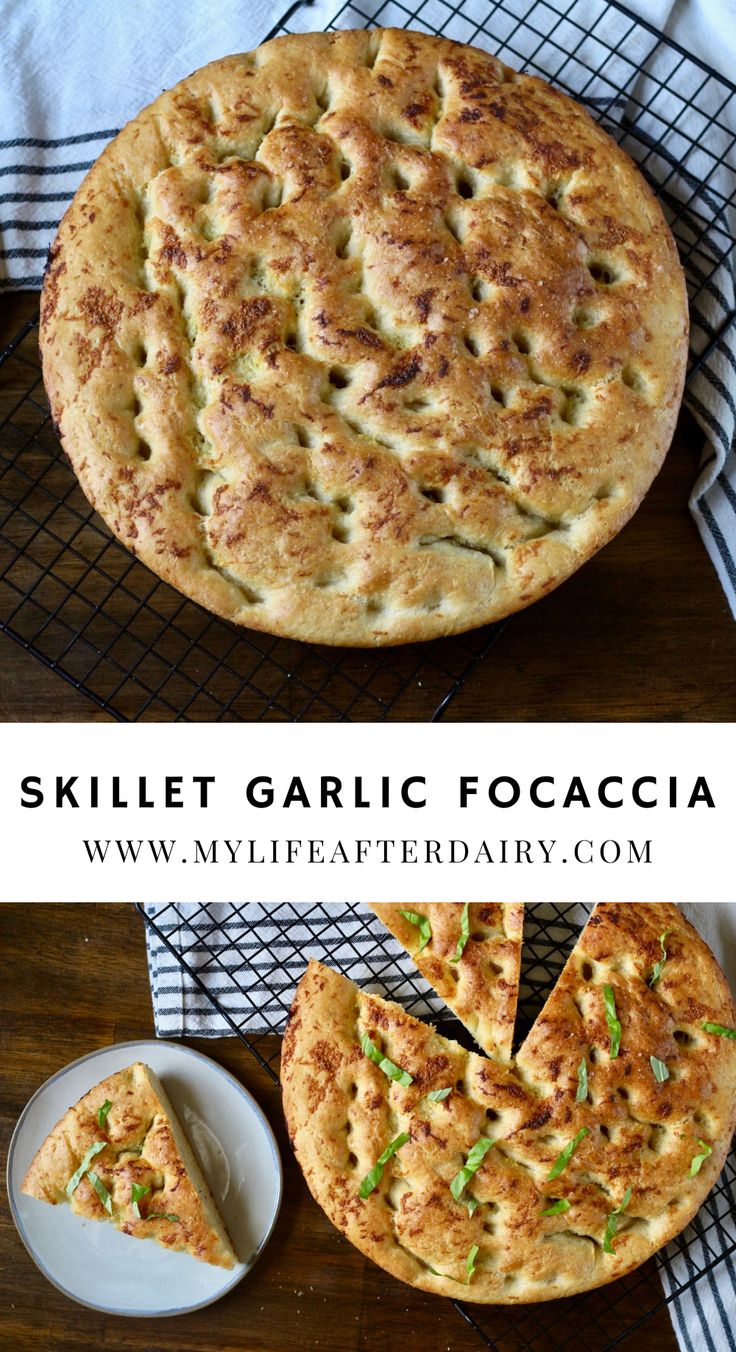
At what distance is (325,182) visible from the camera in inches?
90.1

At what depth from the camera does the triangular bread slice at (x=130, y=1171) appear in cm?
249

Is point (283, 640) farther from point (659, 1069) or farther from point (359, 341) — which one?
point (659, 1069)

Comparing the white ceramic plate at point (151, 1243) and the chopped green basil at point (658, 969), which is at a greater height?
the chopped green basil at point (658, 969)

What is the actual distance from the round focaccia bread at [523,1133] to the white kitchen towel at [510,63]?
39.5 inches

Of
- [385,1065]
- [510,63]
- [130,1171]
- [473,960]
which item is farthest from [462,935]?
[510,63]

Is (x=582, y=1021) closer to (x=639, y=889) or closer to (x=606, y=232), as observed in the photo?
(x=639, y=889)

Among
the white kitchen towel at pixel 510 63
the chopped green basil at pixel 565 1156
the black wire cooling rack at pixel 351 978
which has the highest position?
the white kitchen towel at pixel 510 63

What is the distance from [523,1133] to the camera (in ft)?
7.75

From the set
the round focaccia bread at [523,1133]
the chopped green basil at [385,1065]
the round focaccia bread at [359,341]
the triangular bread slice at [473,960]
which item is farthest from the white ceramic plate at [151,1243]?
the round focaccia bread at [359,341]

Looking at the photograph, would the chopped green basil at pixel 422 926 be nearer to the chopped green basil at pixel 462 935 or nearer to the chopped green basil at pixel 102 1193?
the chopped green basil at pixel 462 935

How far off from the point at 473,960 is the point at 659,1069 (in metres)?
0.42

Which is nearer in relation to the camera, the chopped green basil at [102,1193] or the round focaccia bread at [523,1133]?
the round focaccia bread at [523,1133]

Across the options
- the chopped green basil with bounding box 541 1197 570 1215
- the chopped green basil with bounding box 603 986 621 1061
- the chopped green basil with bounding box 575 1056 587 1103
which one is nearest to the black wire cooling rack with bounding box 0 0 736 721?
the chopped green basil with bounding box 603 986 621 1061

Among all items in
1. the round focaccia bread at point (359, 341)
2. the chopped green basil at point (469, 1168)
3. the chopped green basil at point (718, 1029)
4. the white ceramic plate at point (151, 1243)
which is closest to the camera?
the round focaccia bread at point (359, 341)
